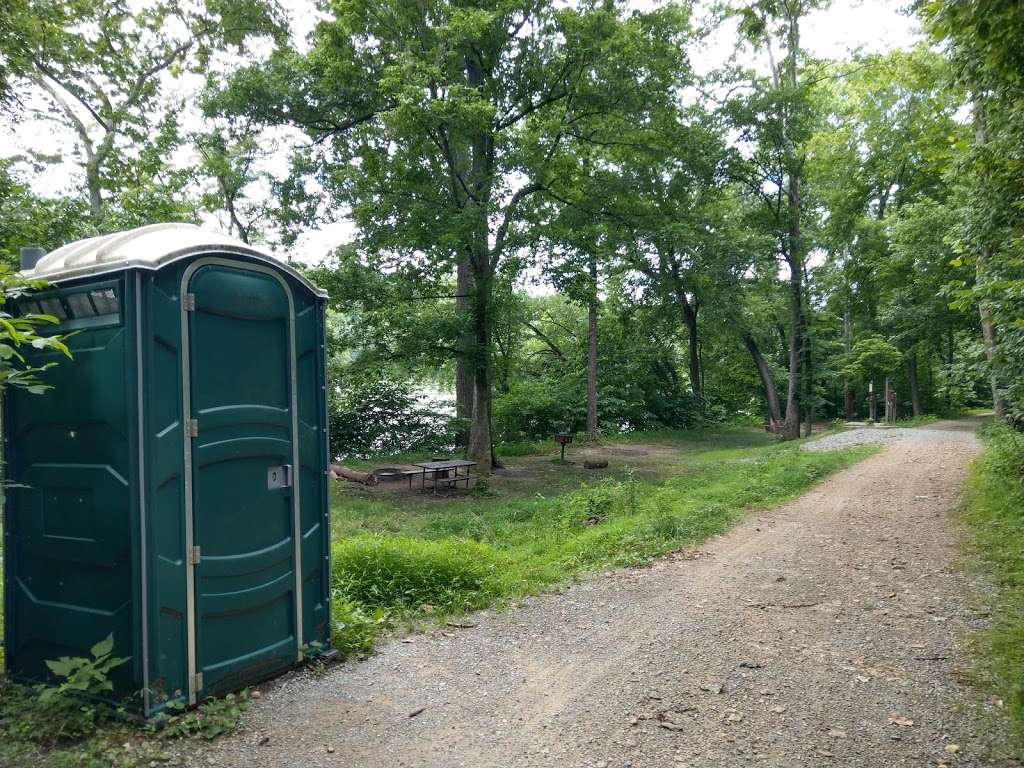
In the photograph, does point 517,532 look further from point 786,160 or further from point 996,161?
point 786,160

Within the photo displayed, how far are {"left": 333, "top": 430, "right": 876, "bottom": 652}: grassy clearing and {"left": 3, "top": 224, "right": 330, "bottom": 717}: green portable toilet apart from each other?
0.95 m

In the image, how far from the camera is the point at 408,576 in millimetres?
5387

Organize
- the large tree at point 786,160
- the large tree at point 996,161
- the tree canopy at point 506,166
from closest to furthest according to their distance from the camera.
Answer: the large tree at point 996,161, the tree canopy at point 506,166, the large tree at point 786,160

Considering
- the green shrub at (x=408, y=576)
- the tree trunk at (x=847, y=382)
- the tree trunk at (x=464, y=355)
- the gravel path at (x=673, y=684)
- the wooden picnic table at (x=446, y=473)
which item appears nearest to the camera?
the gravel path at (x=673, y=684)

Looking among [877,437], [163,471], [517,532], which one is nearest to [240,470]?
[163,471]

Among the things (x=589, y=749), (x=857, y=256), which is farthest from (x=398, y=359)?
(x=857, y=256)

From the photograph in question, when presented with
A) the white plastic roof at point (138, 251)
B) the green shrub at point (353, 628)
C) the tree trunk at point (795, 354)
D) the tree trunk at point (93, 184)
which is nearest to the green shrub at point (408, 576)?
the green shrub at point (353, 628)

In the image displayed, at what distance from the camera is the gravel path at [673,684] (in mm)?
3064

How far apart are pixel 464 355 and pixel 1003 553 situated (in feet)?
30.1

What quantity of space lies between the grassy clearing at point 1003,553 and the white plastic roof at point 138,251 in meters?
4.32

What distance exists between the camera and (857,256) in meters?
25.2

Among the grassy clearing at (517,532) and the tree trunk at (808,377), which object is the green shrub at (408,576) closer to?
the grassy clearing at (517,532)

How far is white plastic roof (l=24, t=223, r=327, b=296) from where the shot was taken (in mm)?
3217

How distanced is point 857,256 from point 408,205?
19.3 metres
